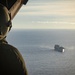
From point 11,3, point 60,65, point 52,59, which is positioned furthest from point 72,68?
point 11,3

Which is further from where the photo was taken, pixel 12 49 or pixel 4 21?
pixel 4 21

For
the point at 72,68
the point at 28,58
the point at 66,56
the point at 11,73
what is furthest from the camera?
the point at 66,56

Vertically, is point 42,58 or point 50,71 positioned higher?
point 50,71

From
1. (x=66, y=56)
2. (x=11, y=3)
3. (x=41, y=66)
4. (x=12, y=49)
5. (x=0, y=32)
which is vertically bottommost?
(x=66, y=56)

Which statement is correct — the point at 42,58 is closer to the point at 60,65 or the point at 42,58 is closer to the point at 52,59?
the point at 52,59

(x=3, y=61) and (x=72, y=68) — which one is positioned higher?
(x=3, y=61)

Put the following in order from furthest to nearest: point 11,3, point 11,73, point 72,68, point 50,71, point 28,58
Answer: point 28,58
point 72,68
point 50,71
point 11,3
point 11,73

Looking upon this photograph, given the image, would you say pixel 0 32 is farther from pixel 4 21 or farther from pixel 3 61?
pixel 3 61

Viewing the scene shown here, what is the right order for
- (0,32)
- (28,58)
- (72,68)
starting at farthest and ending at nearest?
1. (28,58)
2. (72,68)
3. (0,32)

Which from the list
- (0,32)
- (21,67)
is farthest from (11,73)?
(0,32)
